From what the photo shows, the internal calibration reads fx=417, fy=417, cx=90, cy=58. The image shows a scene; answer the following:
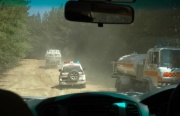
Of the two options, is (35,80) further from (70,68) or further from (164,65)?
(164,65)

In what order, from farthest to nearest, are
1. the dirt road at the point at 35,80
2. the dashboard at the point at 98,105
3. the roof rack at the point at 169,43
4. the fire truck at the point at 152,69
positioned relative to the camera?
the roof rack at the point at 169,43
the fire truck at the point at 152,69
the dirt road at the point at 35,80
the dashboard at the point at 98,105

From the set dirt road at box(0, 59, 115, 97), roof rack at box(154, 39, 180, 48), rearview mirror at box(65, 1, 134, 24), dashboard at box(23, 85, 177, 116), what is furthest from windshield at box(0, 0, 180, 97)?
roof rack at box(154, 39, 180, 48)

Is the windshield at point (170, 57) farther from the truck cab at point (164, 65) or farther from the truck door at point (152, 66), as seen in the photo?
the truck door at point (152, 66)

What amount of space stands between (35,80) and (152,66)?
7.10 meters

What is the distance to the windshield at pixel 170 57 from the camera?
49.8ft

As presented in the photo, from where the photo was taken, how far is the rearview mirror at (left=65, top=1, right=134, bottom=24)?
363 centimetres

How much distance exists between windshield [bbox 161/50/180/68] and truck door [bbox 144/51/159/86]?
377 mm

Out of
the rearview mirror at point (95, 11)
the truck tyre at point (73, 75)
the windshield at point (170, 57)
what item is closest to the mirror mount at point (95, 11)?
the rearview mirror at point (95, 11)

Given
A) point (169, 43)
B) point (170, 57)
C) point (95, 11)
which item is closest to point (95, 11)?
point (95, 11)

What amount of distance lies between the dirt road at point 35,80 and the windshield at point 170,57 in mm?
5022

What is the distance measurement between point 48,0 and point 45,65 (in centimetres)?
376

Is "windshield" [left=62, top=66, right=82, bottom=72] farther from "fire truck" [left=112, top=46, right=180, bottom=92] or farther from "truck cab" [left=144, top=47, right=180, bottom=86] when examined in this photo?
"truck cab" [left=144, top=47, right=180, bottom=86]

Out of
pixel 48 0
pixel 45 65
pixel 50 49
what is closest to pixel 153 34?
pixel 45 65

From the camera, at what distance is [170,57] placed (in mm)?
15508
